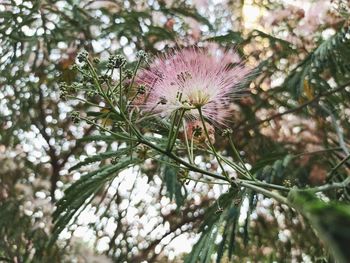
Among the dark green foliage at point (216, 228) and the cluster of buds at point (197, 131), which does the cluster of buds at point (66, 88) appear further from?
the dark green foliage at point (216, 228)

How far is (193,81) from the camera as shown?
3.80 feet

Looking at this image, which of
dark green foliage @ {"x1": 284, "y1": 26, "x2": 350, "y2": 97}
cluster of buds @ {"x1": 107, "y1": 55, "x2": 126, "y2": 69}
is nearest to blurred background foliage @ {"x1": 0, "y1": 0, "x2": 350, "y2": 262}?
dark green foliage @ {"x1": 284, "y1": 26, "x2": 350, "y2": 97}

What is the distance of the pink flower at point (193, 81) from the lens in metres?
1.15

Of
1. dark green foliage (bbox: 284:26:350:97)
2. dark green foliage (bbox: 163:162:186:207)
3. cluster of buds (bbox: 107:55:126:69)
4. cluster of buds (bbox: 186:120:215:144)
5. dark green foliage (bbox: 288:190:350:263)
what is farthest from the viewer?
dark green foliage (bbox: 284:26:350:97)

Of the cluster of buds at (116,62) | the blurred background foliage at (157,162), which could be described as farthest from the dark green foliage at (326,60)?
the cluster of buds at (116,62)

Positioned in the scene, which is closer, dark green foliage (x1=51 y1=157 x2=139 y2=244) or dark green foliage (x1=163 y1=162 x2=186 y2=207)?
dark green foliage (x1=51 y1=157 x2=139 y2=244)

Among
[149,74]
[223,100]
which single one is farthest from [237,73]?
[149,74]

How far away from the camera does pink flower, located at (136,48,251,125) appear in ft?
3.77

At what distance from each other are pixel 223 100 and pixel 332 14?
1.70 metres

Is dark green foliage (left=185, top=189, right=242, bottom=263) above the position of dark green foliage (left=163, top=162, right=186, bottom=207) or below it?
below

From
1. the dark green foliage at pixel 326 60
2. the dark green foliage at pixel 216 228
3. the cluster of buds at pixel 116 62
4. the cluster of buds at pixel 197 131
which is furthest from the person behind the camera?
the dark green foliage at pixel 326 60

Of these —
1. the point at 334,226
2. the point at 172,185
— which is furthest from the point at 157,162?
the point at 334,226

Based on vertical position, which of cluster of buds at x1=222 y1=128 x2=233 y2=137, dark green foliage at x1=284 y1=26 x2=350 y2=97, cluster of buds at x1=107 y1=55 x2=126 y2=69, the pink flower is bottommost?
cluster of buds at x1=222 y1=128 x2=233 y2=137

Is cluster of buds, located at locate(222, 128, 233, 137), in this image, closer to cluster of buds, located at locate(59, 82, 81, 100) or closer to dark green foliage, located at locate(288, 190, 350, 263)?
cluster of buds, located at locate(59, 82, 81, 100)
